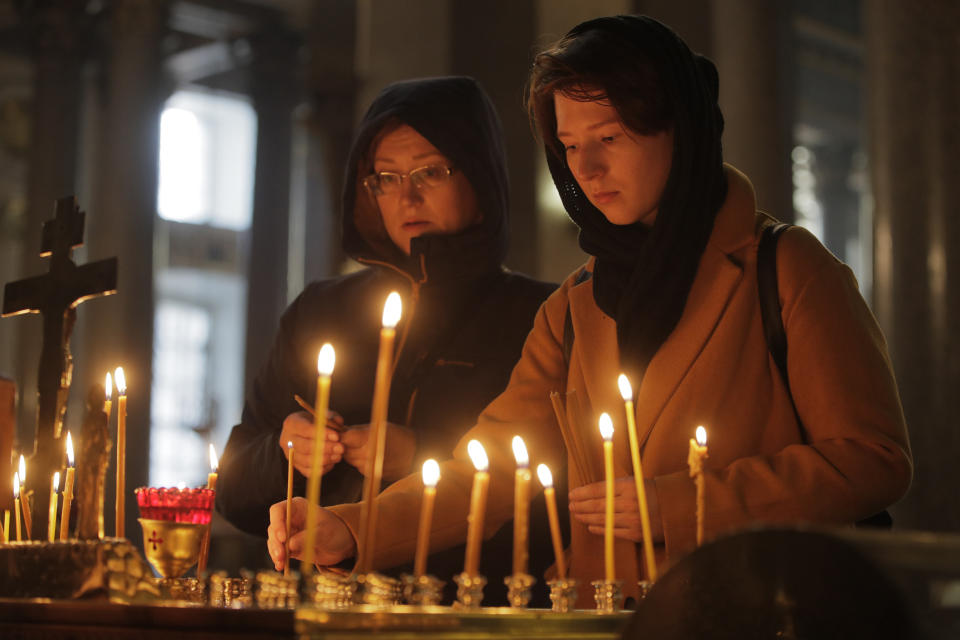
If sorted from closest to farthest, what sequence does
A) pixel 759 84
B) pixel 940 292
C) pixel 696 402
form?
pixel 696 402
pixel 940 292
pixel 759 84

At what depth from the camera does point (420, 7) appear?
22.3 ft

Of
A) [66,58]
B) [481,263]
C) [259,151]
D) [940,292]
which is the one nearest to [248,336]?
[259,151]

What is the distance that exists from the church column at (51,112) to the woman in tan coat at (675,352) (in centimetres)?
1338

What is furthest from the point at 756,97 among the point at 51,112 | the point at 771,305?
the point at 51,112

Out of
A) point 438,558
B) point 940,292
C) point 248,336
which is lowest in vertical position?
point 438,558

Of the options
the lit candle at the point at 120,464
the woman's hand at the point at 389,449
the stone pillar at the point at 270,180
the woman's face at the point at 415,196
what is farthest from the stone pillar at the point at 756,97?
the stone pillar at the point at 270,180

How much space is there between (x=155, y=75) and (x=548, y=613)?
13.6m

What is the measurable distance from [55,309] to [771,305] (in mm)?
1708

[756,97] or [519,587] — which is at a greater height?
[756,97]

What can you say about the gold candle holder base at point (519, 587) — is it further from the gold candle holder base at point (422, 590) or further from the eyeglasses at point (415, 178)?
the eyeglasses at point (415, 178)

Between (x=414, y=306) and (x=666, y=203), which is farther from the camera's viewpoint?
(x=414, y=306)

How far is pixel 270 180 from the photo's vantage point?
1869 cm

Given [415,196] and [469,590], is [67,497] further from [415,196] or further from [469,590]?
[415,196]

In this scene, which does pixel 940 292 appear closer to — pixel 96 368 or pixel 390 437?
pixel 390 437
